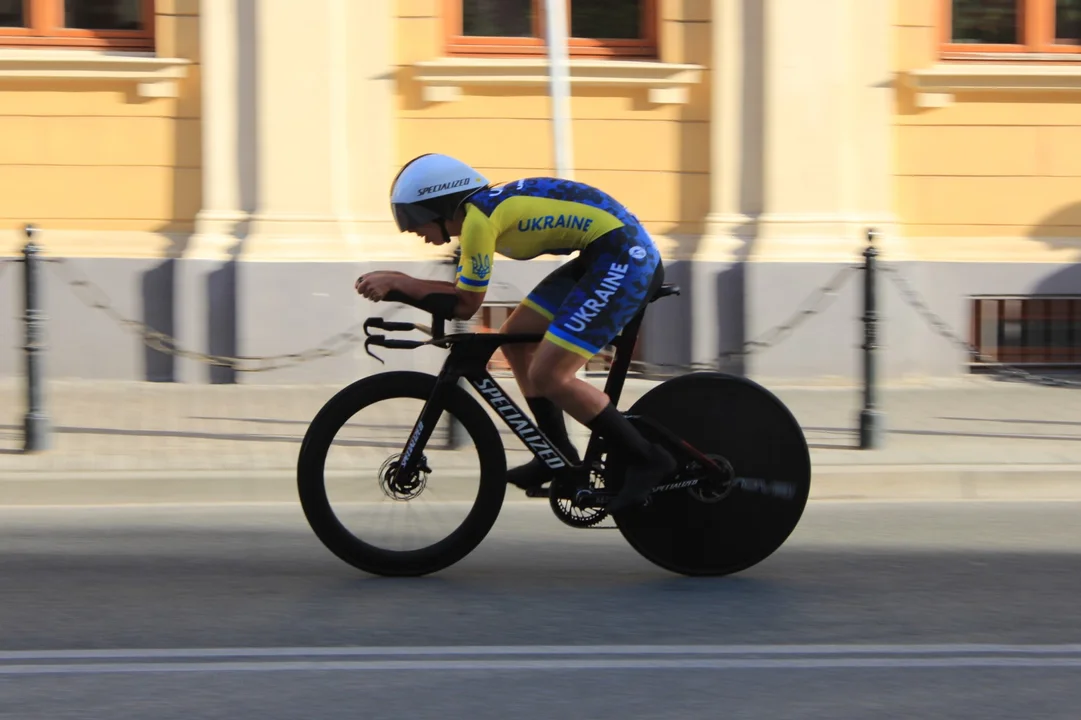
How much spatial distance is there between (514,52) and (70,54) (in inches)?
136

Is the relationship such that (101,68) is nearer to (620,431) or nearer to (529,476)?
(529,476)

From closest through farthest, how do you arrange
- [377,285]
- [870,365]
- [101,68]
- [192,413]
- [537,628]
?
[537,628] → [377,285] → [870,365] → [192,413] → [101,68]

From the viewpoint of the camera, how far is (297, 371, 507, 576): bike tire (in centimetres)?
525

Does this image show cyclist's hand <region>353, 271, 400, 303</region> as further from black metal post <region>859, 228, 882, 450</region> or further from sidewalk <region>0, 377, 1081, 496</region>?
black metal post <region>859, 228, 882, 450</region>

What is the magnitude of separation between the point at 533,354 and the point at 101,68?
702 centimetres

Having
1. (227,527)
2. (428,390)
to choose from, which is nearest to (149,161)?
(227,527)

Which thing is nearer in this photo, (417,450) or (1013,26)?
(417,450)

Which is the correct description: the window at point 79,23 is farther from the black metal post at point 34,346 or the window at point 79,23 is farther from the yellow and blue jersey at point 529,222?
the yellow and blue jersey at point 529,222

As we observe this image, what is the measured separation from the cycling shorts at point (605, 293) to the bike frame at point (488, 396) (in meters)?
0.12

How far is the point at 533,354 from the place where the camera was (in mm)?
5414

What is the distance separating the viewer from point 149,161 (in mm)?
11297

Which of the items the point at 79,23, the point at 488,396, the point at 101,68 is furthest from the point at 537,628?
the point at 79,23

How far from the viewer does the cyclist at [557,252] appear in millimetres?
5109

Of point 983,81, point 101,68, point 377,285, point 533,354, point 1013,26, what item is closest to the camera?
point 377,285
